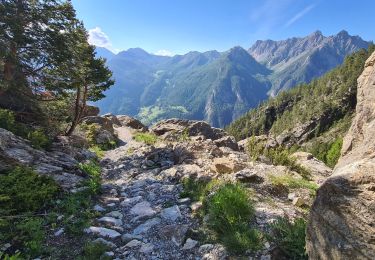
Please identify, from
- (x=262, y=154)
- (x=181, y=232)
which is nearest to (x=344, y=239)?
(x=181, y=232)

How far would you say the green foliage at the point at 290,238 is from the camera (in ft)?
19.9

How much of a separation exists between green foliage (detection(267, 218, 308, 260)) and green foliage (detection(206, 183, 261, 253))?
1.27ft

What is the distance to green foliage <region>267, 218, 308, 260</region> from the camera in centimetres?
607

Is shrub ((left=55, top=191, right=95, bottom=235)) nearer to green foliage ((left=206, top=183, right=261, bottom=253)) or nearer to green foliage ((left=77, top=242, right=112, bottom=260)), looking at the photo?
green foliage ((left=77, top=242, right=112, bottom=260))

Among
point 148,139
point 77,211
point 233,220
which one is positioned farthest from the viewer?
point 148,139

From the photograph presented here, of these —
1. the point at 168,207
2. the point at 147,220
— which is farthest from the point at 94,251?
the point at 168,207

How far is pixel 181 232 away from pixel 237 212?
1.49 meters

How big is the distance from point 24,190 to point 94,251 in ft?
13.0

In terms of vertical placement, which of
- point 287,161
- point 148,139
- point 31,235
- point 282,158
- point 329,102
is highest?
point 329,102

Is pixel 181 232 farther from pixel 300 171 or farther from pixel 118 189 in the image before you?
pixel 300 171

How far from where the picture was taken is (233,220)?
7492 millimetres

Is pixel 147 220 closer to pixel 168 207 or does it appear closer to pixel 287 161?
pixel 168 207

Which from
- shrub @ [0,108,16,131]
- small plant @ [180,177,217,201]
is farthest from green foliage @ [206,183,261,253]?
shrub @ [0,108,16,131]

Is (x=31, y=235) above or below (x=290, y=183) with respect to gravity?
below
